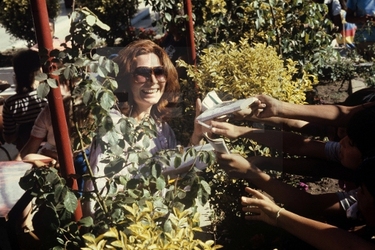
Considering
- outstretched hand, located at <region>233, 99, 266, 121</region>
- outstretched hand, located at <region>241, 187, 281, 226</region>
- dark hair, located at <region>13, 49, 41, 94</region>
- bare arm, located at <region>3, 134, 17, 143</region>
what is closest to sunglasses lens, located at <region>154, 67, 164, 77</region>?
outstretched hand, located at <region>233, 99, 266, 121</region>

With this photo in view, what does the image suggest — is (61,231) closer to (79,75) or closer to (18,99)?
(79,75)

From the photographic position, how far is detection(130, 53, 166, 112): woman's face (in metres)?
3.03

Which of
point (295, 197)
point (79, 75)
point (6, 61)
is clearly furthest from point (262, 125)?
point (6, 61)

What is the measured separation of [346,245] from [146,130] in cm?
87

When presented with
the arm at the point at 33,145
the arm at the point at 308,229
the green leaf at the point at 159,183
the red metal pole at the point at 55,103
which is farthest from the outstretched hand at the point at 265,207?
the arm at the point at 33,145

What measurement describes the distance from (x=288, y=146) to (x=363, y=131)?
2.53 feet

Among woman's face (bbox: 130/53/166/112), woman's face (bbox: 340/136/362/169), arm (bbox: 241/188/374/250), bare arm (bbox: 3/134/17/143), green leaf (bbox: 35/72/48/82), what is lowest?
bare arm (bbox: 3/134/17/143)

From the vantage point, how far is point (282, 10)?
4.55 meters

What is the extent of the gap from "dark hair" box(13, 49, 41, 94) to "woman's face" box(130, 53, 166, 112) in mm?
1664

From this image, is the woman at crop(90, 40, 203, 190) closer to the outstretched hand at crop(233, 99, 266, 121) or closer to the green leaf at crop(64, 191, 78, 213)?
the outstretched hand at crop(233, 99, 266, 121)

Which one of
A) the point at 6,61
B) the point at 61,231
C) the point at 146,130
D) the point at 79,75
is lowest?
the point at 6,61

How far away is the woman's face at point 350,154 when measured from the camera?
238cm

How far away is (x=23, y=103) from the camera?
442 centimetres

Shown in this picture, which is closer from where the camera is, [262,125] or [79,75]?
[79,75]
